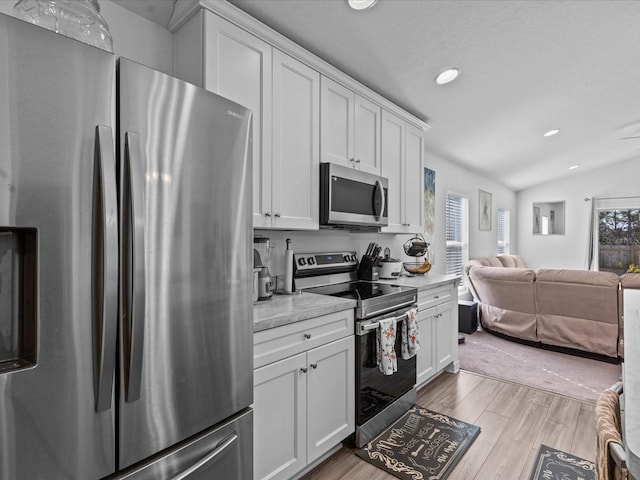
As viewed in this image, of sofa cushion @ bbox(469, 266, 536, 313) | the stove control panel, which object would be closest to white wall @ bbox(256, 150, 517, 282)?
the stove control panel

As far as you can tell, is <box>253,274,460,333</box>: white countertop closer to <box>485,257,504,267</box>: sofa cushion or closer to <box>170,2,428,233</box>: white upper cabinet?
<box>170,2,428,233</box>: white upper cabinet

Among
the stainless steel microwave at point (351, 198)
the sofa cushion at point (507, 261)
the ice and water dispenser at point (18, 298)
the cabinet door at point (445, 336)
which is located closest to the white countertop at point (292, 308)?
the stainless steel microwave at point (351, 198)

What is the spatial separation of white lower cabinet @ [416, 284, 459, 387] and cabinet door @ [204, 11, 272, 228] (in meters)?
1.52

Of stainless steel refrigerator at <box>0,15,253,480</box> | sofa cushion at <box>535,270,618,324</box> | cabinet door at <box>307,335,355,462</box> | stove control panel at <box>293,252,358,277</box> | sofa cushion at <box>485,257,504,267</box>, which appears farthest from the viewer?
sofa cushion at <box>485,257,504,267</box>

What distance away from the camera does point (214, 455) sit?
1173mm

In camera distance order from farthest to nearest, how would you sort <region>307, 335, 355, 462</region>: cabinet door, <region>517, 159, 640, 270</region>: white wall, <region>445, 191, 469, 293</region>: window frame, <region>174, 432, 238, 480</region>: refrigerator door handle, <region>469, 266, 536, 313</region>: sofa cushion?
<region>517, 159, 640, 270</region>: white wall → <region>445, 191, 469, 293</region>: window frame → <region>469, 266, 536, 313</region>: sofa cushion → <region>307, 335, 355, 462</region>: cabinet door → <region>174, 432, 238, 480</region>: refrigerator door handle

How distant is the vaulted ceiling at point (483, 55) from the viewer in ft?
6.71

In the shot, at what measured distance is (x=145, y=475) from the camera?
3.32ft

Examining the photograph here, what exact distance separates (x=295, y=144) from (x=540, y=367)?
327 centimetres

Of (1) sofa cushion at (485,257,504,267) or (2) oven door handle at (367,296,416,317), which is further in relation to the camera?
(1) sofa cushion at (485,257,504,267)

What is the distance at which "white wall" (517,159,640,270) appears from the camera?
22.5 ft

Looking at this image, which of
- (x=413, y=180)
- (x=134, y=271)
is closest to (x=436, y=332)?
(x=413, y=180)

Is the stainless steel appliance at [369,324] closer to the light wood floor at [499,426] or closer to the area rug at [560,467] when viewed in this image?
the light wood floor at [499,426]

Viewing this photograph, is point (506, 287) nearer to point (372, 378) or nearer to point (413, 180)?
point (413, 180)
